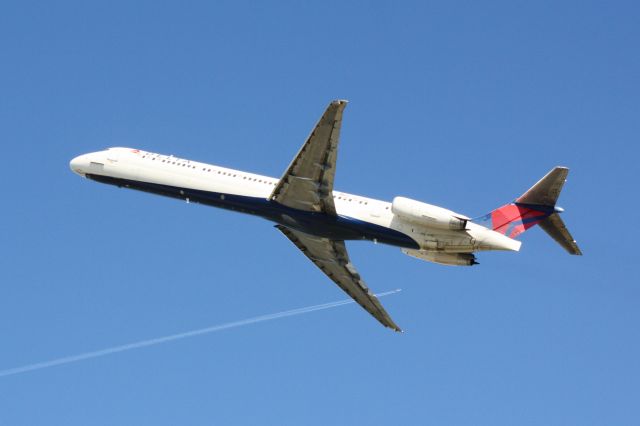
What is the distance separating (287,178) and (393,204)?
19.7 ft

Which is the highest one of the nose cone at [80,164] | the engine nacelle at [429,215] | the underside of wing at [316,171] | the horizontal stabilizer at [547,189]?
the nose cone at [80,164]

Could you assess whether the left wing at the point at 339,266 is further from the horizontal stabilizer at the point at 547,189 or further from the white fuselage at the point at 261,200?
the horizontal stabilizer at the point at 547,189

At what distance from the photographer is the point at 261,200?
175ft

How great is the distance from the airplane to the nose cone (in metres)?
4.17

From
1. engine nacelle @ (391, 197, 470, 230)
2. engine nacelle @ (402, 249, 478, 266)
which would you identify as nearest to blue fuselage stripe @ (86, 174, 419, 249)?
engine nacelle @ (402, 249, 478, 266)

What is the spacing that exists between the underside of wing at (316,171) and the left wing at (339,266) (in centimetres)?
372

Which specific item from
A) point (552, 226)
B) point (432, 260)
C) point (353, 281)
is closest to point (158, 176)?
point (353, 281)

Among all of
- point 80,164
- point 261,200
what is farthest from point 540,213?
point 80,164

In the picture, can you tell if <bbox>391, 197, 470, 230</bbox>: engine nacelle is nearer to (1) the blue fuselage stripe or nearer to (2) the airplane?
(2) the airplane

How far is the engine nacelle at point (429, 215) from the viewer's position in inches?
1948

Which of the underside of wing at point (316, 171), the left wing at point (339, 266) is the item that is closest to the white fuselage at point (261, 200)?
the underside of wing at point (316, 171)

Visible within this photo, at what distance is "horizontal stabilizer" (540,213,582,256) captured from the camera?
5088cm

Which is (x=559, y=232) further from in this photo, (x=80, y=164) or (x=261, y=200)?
(x=80, y=164)

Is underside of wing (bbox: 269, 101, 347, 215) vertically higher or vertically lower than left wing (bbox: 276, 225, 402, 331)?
higher
